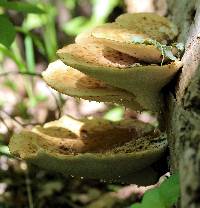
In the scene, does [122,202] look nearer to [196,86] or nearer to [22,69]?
[22,69]

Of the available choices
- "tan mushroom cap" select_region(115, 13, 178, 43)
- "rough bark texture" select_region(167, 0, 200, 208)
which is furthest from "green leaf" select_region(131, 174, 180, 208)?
"tan mushroom cap" select_region(115, 13, 178, 43)

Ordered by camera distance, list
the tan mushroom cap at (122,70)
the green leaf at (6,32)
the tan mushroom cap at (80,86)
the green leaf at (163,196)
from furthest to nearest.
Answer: the green leaf at (6,32) < the tan mushroom cap at (80,86) < the tan mushroom cap at (122,70) < the green leaf at (163,196)

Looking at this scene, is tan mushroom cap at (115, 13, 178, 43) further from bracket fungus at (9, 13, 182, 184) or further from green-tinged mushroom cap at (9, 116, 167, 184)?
green-tinged mushroom cap at (9, 116, 167, 184)

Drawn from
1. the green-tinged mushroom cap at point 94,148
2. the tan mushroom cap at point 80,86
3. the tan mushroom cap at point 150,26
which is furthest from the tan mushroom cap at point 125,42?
the green-tinged mushroom cap at point 94,148

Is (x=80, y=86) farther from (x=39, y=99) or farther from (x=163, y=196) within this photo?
(x=39, y=99)

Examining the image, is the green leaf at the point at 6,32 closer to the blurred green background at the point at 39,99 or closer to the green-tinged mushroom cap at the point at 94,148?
the blurred green background at the point at 39,99
